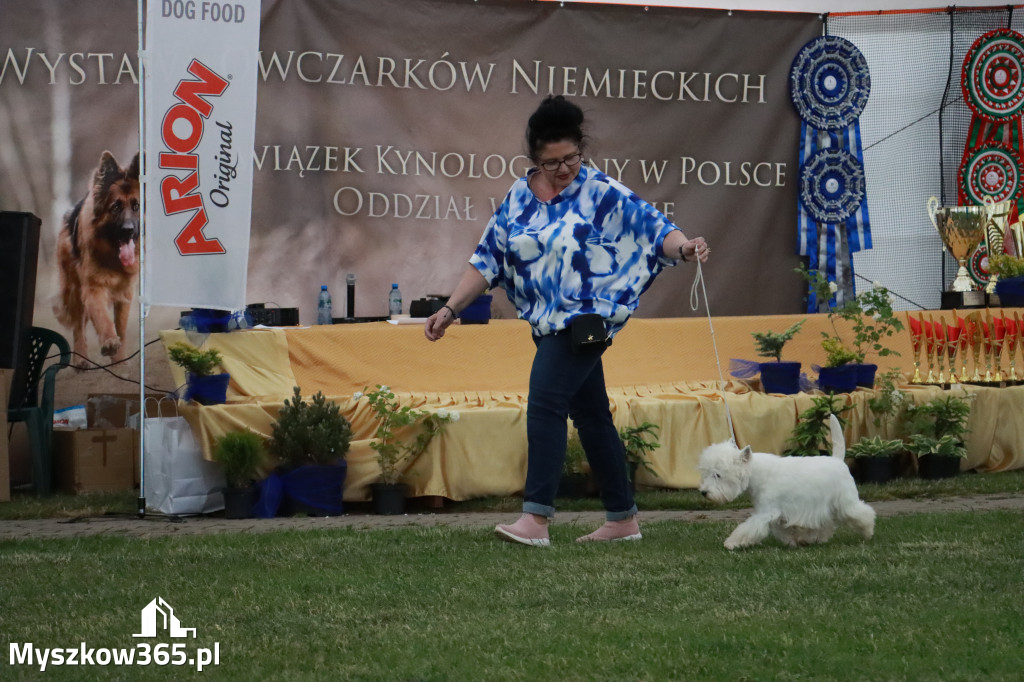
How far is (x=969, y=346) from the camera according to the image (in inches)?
313

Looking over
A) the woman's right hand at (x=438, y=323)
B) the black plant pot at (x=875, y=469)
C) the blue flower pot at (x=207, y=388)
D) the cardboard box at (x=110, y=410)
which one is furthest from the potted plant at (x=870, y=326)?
the cardboard box at (x=110, y=410)

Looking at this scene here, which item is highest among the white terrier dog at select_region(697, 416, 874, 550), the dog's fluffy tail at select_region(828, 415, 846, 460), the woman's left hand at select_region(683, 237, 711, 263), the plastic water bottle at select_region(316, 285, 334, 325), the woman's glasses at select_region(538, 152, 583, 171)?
→ the woman's glasses at select_region(538, 152, 583, 171)

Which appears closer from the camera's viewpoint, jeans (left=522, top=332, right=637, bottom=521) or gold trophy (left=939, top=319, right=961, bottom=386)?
jeans (left=522, top=332, right=637, bottom=521)

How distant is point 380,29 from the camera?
28.4 ft

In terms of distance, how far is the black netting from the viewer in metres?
9.20

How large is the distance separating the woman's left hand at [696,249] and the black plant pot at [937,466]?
356 cm

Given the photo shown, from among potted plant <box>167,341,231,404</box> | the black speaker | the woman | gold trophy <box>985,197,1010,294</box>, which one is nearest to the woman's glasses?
the woman

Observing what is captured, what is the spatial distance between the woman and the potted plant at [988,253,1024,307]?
14.8 feet

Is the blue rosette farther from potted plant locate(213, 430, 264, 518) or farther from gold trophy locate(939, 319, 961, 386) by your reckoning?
potted plant locate(213, 430, 264, 518)

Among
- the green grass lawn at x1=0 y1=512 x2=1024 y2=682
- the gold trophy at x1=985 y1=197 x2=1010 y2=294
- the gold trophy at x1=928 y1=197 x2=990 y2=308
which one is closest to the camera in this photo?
the green grass lawn at x1=0 y1=512 x2=1024 y2=682

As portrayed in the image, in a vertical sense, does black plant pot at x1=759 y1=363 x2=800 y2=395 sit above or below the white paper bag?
above

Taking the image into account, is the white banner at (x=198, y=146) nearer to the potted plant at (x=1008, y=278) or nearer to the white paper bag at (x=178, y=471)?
the white paper bag at (x=178, y=471)

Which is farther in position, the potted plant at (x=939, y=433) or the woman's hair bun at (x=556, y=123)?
the potted plant at (x=939, y=433)

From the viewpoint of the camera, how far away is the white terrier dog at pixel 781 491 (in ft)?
15.3
